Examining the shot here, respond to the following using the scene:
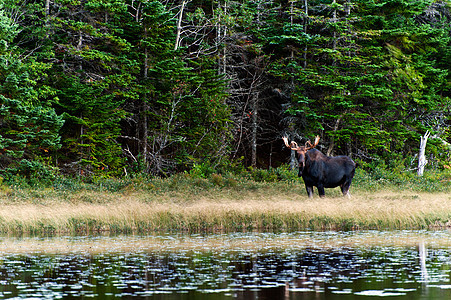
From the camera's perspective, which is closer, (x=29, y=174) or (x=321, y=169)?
(x=321, y=169)

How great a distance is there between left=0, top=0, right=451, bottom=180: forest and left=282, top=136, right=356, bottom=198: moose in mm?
7157

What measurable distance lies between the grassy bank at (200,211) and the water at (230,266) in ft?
5.79

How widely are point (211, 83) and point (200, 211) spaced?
12.6 metres

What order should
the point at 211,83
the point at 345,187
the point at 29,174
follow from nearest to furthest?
the point at 345,187
the point at 29,174
the point at 211,83

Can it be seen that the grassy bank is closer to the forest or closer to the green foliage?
the green foliage

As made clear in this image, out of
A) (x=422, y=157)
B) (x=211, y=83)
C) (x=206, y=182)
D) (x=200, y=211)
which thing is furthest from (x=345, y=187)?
(x=422, y=157)

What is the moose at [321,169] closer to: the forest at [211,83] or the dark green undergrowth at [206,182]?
the dark green undergrowth at [206,182]

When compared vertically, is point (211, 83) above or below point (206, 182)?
above

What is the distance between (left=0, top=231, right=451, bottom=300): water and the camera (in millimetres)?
8508

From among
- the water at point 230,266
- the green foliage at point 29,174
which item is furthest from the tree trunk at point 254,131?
the water at point 230,266

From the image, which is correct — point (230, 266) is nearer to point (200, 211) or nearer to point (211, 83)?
point (200, 211)

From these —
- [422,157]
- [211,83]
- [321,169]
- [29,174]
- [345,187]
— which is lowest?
[345,187]

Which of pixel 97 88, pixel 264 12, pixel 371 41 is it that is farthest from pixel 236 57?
pixel 97 88

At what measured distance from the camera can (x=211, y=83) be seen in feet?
96.9
